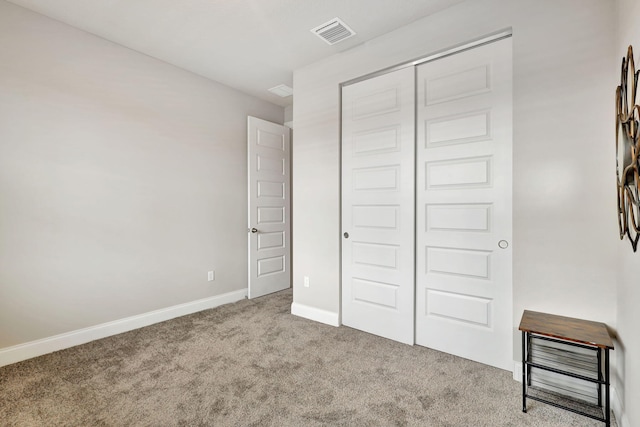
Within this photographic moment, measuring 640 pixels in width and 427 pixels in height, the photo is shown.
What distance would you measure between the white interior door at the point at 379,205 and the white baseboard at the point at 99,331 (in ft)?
5.83

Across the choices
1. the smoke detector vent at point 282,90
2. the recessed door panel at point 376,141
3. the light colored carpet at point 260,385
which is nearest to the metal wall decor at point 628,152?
the light colored carpet at point 260,385

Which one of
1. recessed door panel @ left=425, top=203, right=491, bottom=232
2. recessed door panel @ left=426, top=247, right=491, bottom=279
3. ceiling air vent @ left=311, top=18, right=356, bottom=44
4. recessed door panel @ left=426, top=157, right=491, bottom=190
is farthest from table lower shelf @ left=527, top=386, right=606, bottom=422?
ceiling air vent @ left=311, top=18, right=356, bottom=44

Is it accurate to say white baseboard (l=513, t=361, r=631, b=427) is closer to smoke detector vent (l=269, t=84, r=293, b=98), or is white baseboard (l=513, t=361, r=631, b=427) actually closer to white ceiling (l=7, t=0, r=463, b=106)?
white ceiling (l=7, t=0, r=463, b=106)

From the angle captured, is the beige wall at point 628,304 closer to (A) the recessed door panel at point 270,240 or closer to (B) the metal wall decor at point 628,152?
(B) the metal wall decor at point 628,152

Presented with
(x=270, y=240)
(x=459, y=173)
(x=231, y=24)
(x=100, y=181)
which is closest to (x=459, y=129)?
(x=459, y=173)

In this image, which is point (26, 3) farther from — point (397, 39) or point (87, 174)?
point (397, 39)

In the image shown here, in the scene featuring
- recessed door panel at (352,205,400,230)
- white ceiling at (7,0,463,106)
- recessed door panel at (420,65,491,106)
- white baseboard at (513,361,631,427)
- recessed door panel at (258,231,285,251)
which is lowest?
white baseboard at (513,361,631,427)

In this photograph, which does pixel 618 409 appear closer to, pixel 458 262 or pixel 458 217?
pixel 458 262

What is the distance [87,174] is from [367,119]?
266 cm

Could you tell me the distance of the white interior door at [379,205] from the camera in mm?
2615

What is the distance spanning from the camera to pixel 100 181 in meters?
2.78

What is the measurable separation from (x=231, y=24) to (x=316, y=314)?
2922mm

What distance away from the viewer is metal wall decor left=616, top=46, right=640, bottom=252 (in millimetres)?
1269

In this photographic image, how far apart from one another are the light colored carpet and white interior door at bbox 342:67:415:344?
28 centimetres
